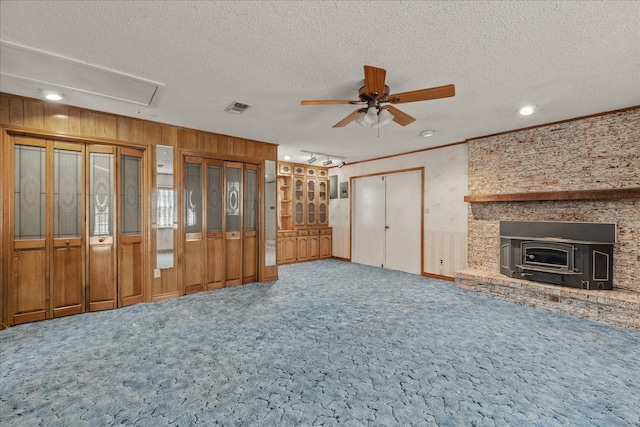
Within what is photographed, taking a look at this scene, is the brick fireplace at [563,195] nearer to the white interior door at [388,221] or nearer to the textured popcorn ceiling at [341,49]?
the textured popcorn ceiling at [341,49]

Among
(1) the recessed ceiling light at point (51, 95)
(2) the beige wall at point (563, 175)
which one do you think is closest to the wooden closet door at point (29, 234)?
(1) the recessed ceiling light at point (51, 95)

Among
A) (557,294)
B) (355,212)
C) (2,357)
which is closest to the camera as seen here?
(2,357)

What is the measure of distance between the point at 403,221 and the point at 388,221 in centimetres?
40

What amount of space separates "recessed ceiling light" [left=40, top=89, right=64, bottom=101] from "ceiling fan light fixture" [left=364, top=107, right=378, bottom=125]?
10.8 ft

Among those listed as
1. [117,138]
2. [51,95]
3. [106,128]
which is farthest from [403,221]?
[51,95]

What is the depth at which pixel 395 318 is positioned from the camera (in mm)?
3510

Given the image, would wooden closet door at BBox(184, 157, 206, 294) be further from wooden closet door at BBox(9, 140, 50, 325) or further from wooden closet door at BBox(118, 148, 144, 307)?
wooden closet door at BBox(9, 140, 50, 325)

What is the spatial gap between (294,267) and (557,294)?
186 inches

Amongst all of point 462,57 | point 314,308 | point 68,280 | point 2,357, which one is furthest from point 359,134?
point 2,357

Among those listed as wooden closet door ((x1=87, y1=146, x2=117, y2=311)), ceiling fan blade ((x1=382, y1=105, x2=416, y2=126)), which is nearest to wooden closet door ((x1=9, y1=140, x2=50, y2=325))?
wooden closet door ((x1=87, y1=146, x2=117, y2=311))

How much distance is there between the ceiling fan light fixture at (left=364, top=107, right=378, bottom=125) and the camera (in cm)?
278

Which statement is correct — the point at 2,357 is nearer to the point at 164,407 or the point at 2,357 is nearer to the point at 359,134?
the point at 164,407

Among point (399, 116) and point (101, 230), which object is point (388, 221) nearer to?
point (399, 116)

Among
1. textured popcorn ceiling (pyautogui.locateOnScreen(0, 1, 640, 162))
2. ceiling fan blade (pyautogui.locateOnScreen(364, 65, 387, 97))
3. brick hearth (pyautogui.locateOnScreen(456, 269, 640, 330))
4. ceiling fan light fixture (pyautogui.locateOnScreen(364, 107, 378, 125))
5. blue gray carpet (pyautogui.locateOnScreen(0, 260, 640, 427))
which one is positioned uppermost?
textured popcorn ceiling (pyautogui.locateOnScreen(0, 1, 640, 162))
